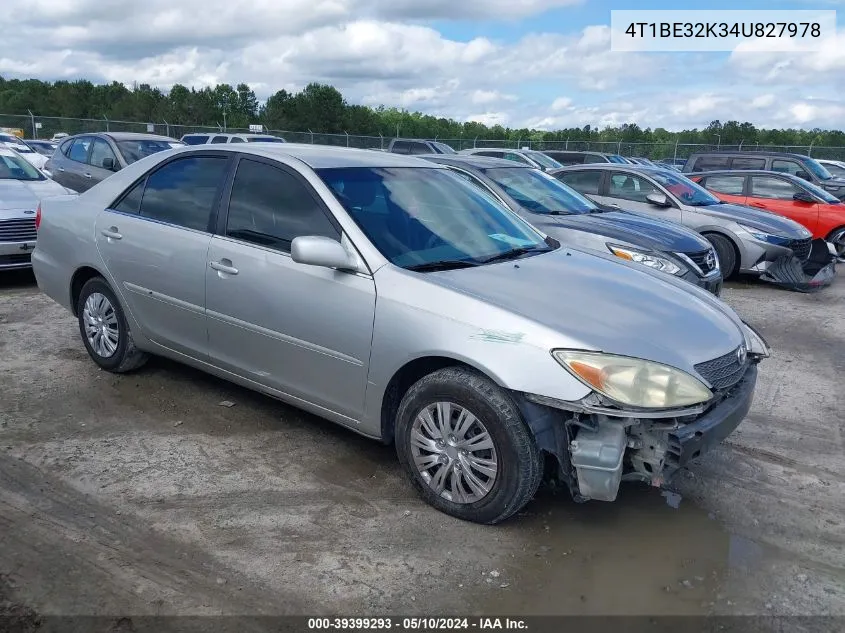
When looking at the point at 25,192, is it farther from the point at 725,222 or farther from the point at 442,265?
the point at 725,222

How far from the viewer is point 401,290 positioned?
362cm

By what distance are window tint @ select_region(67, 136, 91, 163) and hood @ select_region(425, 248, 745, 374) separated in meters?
10.9

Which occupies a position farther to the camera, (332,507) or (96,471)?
(96,471)

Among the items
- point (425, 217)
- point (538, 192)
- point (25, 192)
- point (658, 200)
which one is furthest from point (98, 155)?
point (425, 217)

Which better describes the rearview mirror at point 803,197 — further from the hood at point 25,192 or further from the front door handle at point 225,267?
the hood at point 25,192

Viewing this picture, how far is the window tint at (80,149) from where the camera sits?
1270 centimetres

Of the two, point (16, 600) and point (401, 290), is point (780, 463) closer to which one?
point (401, 290)

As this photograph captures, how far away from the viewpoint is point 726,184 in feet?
41.3

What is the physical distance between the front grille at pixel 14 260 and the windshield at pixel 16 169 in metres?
1.71

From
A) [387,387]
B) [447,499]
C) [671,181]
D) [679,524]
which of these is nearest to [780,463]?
[679,524]

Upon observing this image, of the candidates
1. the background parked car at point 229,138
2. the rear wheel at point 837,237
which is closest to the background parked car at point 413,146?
the background parked car at point 229,138

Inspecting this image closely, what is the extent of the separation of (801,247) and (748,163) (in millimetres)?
5932

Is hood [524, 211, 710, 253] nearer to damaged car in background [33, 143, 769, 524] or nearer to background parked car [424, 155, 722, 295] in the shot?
background parked car [424, 155, 722, 295]

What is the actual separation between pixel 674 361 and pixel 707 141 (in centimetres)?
4000
